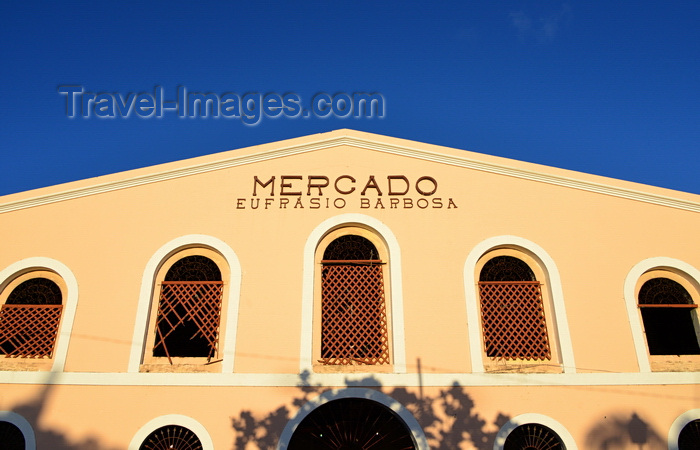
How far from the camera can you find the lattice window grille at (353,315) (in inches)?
318

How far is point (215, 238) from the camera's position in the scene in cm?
859

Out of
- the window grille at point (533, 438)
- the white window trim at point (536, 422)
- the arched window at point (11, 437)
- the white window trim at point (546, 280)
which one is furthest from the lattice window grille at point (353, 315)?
the arched window at point (11, 437)

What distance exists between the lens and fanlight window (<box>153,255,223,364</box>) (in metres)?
8.21

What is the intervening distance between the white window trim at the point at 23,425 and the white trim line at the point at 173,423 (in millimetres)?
1475

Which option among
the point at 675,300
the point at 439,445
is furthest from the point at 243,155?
the point at 675,300

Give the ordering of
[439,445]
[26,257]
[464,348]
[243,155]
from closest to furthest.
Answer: [439,445] → [464,348] → [26,257] → [243,155]

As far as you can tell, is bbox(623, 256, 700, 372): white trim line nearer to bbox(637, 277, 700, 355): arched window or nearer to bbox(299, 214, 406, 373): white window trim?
bbox(637, 277, 700, 355): arched window

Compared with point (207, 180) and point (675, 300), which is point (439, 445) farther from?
point (207, 180)

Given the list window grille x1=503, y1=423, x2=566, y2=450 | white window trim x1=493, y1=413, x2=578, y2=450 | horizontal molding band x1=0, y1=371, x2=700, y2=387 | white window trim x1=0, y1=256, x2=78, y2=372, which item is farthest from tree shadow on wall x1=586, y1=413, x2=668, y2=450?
→ white window trim x1=0, y1=256, x2=78, y2=372

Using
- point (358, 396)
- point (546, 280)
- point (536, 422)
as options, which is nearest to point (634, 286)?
point (546, 280)

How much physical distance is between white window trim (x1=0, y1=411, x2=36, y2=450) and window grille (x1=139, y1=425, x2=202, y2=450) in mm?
1619

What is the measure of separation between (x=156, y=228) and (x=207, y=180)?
47.1 inches

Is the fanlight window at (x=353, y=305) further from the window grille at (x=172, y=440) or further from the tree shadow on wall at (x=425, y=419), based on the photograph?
the window grille at (x=172, y=440)

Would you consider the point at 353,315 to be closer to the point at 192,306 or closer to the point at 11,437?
the point at 192,306
